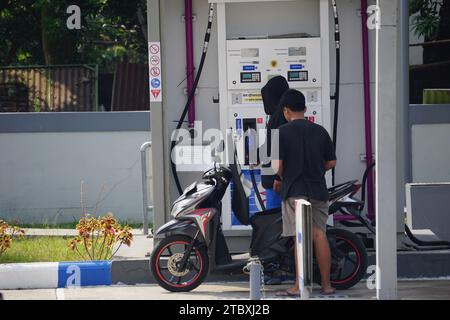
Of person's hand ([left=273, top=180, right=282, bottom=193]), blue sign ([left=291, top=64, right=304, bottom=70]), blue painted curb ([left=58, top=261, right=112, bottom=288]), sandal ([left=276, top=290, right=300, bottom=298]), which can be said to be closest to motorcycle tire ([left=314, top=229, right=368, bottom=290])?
sandal ([left=276, top=290, right=300, bottom=298])

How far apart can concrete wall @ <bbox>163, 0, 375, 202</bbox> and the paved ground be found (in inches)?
50.6

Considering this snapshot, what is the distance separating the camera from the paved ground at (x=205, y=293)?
359 inches

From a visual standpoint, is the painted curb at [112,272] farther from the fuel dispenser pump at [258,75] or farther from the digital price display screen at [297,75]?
the digital price display screen at [297,75]

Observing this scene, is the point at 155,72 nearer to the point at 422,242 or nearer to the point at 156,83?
the point at 156,83

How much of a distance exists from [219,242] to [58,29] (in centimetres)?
1069

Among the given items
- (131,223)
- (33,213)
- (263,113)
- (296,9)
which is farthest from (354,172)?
(33,213)

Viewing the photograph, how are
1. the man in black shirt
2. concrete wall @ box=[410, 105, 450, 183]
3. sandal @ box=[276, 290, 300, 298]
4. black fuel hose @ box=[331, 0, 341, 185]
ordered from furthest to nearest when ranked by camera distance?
concrete wall @ box=[410, 105, 450, 183] < black fuel hose @ box=[331, 0, 341, 185] < sandal @ box=[276, 290, 300, 298] < the man in black shirt

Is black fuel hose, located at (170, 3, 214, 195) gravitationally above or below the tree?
below

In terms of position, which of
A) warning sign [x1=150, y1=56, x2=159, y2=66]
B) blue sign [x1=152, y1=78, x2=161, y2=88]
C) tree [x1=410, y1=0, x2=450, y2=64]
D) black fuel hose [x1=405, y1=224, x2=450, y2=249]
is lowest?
black fuel hose [x1=405, y1=224, x2=450, y2=249]

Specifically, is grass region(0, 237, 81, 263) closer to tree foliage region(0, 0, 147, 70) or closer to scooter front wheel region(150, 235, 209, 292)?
scooter front wheel region(150, 235, 209, 292)

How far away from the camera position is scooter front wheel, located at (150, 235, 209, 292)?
9352 millimetres

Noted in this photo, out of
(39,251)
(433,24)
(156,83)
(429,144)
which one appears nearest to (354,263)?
(156,83)

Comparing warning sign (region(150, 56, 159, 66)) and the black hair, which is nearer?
the black hair

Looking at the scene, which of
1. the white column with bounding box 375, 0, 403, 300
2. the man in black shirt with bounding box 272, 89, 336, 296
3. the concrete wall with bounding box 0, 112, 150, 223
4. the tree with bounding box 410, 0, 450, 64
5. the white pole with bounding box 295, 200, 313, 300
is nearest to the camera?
the white pole with bounding box 295, 200, 313, 300
